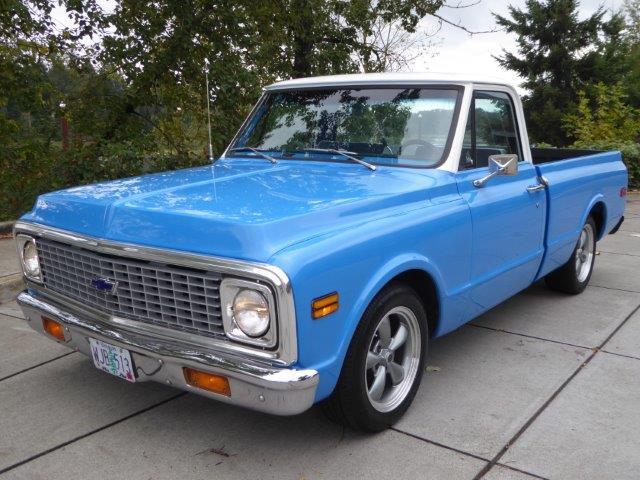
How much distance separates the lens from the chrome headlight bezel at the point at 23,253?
338 cm

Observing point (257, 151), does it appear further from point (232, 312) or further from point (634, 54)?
point (634, 54)

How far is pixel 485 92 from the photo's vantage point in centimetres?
406

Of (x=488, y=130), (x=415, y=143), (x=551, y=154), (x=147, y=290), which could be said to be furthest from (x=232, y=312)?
(x=551, y=154)

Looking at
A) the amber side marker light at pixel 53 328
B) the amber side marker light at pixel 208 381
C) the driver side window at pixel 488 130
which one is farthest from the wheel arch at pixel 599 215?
the amber side marker light at pixel 53 328

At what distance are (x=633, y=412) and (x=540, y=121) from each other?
25.7 m

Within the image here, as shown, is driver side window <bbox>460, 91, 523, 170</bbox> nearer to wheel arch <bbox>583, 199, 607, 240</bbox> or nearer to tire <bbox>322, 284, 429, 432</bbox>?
tire <bbox>322, 284, 429, 432</bbox>

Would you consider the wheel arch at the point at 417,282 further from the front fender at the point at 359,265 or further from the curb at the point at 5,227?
the curb at the point at 5,227

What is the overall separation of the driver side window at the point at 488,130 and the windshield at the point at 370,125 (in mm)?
169

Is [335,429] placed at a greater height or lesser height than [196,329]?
lesser

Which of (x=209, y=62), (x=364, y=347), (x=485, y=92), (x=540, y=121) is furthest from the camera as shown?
(x=540, y=121)

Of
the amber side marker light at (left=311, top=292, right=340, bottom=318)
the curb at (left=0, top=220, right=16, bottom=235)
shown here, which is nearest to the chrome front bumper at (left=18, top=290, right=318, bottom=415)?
the amber side marker light at (left=311, top=292, right=340, bottom=318)

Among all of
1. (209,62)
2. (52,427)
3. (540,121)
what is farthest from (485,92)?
(540,121)

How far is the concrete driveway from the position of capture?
2867mm

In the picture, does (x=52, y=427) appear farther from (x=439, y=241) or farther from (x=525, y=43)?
(x=525, y=43)
